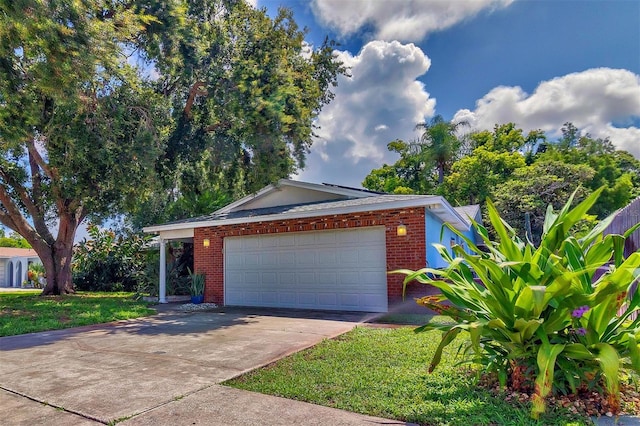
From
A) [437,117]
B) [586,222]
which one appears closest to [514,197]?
[586,222]

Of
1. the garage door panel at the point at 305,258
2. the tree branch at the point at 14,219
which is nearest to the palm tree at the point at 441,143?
the garage door panel at the point at 305,258

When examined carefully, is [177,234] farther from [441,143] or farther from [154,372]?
[441,143]

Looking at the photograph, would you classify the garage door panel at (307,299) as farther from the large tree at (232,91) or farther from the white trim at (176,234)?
the white trim at (176,234)

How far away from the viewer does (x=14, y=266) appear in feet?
106

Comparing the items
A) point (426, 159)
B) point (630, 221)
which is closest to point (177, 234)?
point (630, 221)

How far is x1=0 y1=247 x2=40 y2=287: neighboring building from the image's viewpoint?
1252 inches

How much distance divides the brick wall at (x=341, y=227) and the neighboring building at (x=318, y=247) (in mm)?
23

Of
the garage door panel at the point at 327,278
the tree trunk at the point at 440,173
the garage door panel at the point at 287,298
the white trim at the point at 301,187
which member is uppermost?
the tree trunk at the point at 440,173

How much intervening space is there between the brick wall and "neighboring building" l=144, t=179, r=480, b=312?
0.08 feet

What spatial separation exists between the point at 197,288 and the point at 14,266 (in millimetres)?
28770

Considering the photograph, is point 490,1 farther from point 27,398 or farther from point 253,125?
point 27,398

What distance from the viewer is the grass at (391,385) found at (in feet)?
10.7

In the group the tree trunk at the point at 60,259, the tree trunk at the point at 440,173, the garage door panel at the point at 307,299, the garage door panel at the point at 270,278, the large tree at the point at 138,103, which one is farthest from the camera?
the tree trunk at the point at 440,173

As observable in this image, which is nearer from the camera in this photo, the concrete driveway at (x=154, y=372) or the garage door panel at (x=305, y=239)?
the concrete driveway at (x=154, y=372)
